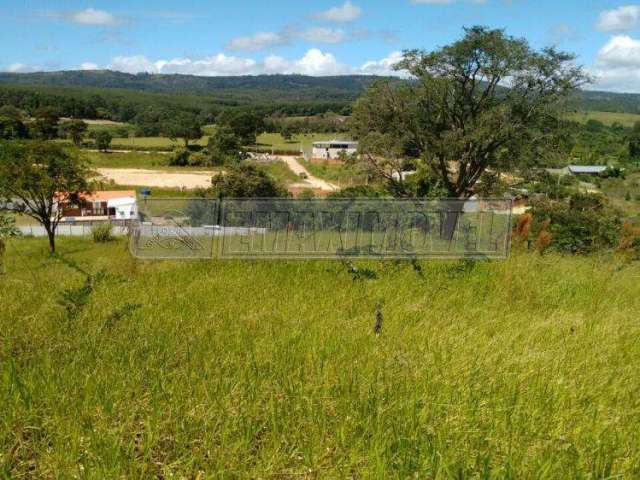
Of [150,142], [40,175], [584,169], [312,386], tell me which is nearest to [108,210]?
[40,175]

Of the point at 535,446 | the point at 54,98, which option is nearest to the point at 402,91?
the point at 535,446

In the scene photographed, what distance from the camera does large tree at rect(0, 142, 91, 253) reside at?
19.8 meters

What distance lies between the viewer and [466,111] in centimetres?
1958

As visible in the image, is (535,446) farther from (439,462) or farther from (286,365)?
(286,365)

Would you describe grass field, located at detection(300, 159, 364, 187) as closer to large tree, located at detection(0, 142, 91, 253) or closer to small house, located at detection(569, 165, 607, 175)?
small house, located at detection(569, 165, 607, 175)

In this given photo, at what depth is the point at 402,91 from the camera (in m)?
19.7

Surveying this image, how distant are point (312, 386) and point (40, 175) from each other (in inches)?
833

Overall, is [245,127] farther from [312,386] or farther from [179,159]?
[312,386]

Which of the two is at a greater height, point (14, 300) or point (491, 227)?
point (491, 227)

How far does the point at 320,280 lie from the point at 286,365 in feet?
6.51

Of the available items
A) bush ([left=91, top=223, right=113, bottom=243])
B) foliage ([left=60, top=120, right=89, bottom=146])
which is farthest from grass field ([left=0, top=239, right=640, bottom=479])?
foliage ([left=60, top=120, right=89, bottom=146])

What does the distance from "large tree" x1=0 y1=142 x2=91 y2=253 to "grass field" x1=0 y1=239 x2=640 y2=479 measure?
18.6 m

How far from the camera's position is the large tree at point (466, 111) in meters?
18.1

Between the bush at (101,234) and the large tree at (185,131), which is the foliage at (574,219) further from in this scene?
the large tree at (185,131)
